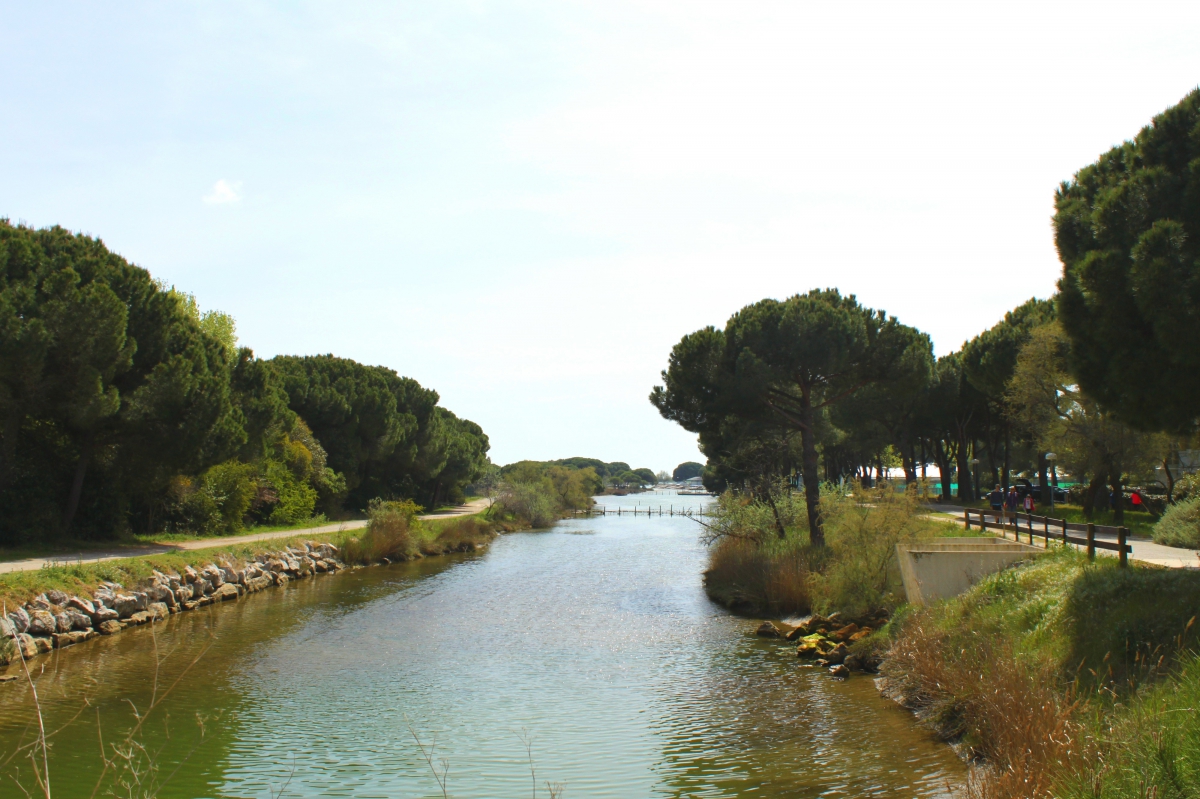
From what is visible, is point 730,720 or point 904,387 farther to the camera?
point 904,387

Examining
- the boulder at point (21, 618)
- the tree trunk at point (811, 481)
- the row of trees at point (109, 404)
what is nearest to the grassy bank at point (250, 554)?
the boulder at point (21, 618)

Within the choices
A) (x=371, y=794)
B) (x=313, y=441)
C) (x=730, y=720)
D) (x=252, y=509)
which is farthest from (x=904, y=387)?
(x=313, y=441)

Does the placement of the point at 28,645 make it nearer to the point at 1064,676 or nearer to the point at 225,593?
the point at 225,593

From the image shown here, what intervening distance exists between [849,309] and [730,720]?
1824 centimetres

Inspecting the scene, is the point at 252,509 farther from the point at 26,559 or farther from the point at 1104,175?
the point at 1104,175

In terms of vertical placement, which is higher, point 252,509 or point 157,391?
point 157,391

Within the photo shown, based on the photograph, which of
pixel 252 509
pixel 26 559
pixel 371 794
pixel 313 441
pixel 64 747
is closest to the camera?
pixel 371 794

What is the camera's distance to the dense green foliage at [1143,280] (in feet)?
37.3

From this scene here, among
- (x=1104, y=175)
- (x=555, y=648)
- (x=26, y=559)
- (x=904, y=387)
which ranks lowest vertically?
(x=555, y=648)

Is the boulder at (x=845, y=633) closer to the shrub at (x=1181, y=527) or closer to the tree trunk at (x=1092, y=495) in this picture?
the shrub at (x=1181, y=527)

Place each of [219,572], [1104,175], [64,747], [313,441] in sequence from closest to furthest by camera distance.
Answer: [64,747], [1104,175], [219,572], [313,441]

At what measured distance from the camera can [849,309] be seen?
1115 inches

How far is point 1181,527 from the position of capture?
21.2 meters

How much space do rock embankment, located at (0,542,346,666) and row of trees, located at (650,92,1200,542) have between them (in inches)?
606
